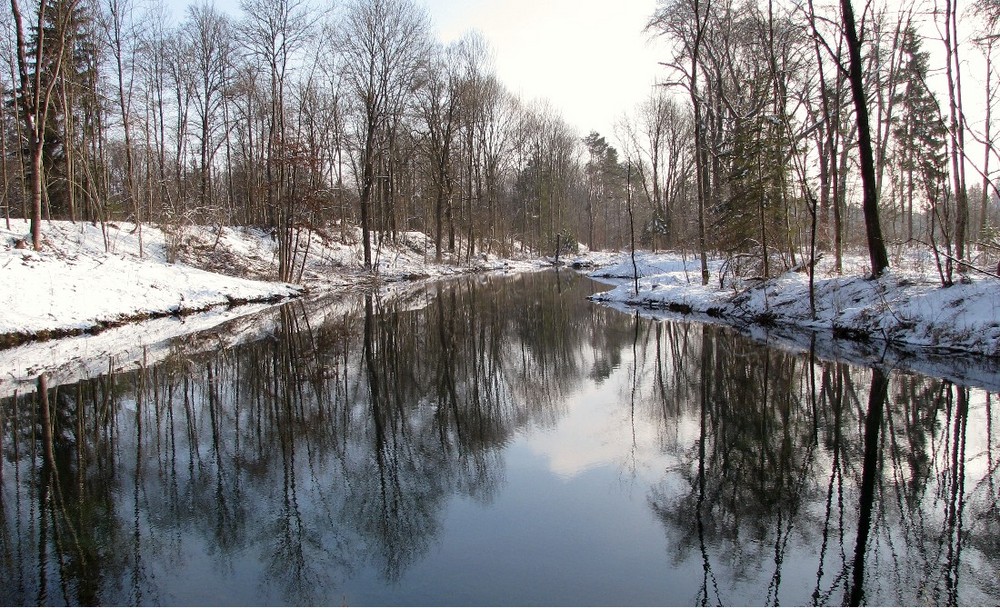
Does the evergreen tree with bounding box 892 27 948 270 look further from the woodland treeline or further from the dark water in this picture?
the dark water

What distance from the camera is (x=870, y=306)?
13109mm

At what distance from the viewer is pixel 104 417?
7.31 meters

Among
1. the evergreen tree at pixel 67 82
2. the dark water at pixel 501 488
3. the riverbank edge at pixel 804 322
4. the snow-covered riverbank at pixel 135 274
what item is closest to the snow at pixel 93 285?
the snow-covered riverbank at pixel 135 274

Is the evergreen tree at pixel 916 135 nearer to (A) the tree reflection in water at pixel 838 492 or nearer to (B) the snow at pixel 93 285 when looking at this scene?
(A) the tree reflection in water at pixel 838 492

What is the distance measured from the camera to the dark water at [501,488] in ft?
12.0

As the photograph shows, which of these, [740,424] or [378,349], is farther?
[378,349]

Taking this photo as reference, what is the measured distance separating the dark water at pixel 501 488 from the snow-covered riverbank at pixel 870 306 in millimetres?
3194

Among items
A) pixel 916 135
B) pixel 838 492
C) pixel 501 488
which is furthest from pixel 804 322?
pixel 916 135

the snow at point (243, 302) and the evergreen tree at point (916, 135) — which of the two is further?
the evergreen tree at point (916, 135)

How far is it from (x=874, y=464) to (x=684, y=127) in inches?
1828

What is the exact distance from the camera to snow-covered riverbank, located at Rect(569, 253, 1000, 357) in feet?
35.6

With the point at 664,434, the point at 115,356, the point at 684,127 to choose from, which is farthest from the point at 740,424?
the point at 684,127

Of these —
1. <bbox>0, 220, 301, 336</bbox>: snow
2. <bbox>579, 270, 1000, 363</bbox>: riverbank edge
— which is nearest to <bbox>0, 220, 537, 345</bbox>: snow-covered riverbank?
<bbox>0, 220, 301, 336</bbox>: snow

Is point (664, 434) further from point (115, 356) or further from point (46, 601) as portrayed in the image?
point (115, 356)
